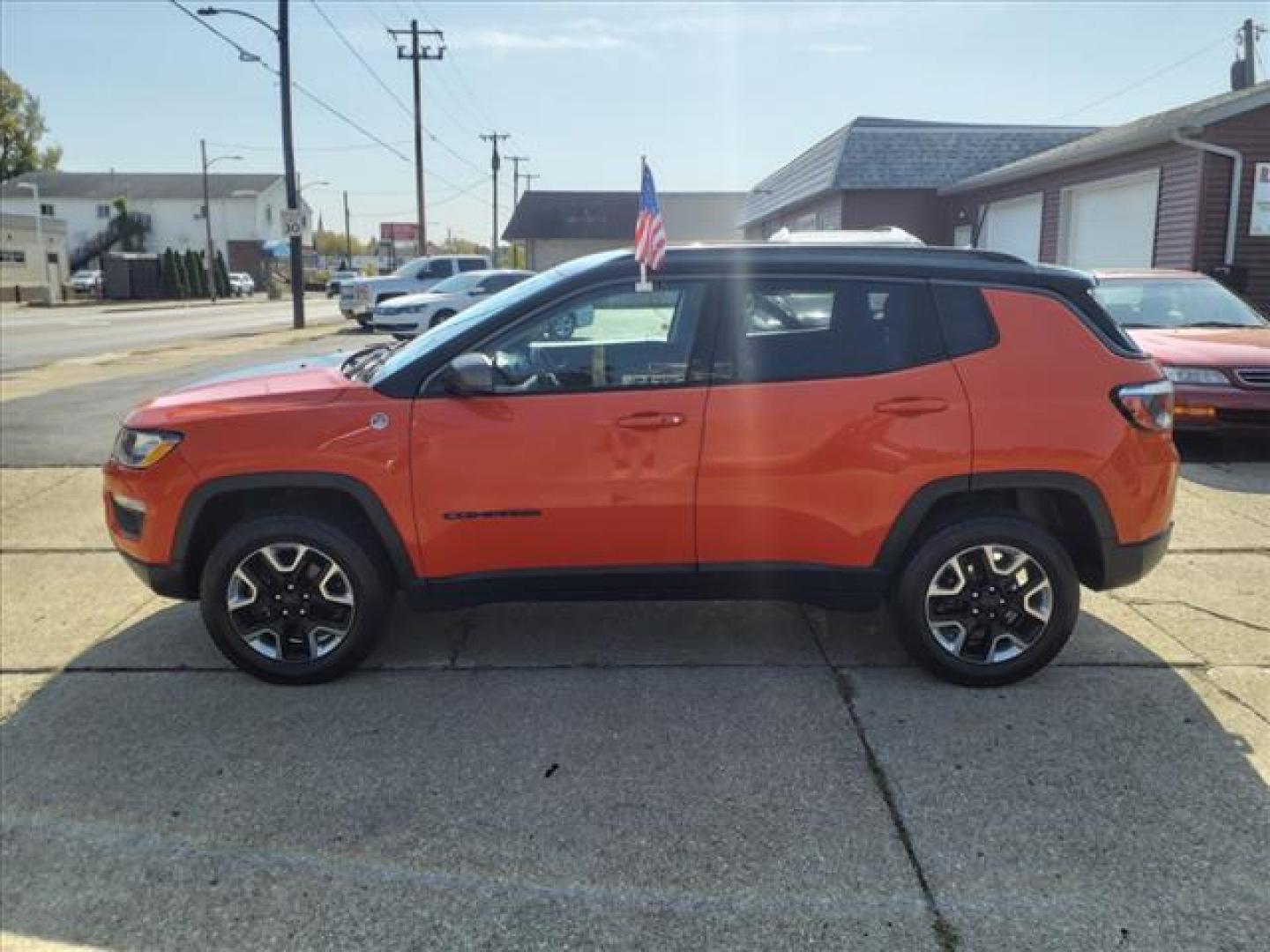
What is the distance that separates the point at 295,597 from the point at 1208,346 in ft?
24.1

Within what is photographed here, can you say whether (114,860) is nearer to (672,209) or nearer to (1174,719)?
(1174,719)

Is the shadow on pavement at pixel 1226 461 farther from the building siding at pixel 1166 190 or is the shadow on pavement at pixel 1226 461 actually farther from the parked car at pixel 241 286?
the parked car at pixel 241 286

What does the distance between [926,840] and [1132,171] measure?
52.8 feet

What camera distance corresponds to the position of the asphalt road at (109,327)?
21500 mm

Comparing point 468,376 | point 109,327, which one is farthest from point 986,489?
point 109,327

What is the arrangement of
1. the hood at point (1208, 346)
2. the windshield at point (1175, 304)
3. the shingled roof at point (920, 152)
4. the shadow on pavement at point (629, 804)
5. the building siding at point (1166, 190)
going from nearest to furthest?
the shadow on pavement at point (629, 804)
the hood at point (1208, 346)
the windshield at point (1175, 304)
the building siding at point (1166, 190)
the shingled roof at point (920, 152)

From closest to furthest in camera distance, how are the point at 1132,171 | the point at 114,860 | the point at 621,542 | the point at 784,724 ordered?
the point at 114,860, the point at 784,724, the point at 621,542, the point at 1132,171

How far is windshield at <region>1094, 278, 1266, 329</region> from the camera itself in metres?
9.27

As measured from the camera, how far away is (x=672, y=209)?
6397 cm

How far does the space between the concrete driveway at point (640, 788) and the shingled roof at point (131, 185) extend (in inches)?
3430

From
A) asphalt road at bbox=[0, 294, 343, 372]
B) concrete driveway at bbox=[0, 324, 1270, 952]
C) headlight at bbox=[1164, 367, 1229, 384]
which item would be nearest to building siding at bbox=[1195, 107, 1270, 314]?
headlight at bbox=[1164, 367, 1229, 384]

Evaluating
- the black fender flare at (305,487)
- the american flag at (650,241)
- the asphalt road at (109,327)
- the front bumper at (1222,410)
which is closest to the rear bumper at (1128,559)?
the american flag at (650,241)

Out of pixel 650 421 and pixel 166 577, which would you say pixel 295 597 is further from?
pixel 650 421

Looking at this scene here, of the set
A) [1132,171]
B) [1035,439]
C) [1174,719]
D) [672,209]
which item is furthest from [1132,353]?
[672,209]
